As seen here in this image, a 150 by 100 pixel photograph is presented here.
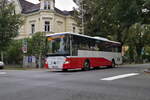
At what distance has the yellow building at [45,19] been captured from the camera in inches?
1604

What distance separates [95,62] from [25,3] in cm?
3073

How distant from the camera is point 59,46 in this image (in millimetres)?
18516

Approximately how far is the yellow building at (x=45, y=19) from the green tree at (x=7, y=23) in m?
6.62

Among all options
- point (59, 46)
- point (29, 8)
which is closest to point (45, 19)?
point (29, 8)

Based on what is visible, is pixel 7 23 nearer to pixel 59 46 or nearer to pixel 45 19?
pixel 45 19

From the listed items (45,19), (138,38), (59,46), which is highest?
(45,19)

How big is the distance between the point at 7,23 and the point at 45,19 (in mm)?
10777

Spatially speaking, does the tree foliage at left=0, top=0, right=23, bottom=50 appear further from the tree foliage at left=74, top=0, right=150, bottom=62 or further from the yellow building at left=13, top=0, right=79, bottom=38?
the tree foliage at left=74, top=0, right=150, bottom=62

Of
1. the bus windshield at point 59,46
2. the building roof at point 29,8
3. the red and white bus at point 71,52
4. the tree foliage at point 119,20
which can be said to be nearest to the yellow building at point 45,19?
the building roof at point 29,8

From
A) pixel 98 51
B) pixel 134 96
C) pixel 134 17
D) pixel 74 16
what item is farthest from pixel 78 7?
pixel 134 96

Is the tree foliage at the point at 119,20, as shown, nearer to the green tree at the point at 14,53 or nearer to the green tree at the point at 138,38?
the green tree at the point at 138,38

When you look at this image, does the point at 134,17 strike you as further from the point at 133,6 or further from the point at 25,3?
the point at 25,3

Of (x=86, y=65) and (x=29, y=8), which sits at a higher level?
(x=29, y=8)

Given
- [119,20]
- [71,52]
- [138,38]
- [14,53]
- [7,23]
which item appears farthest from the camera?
[138,38]
